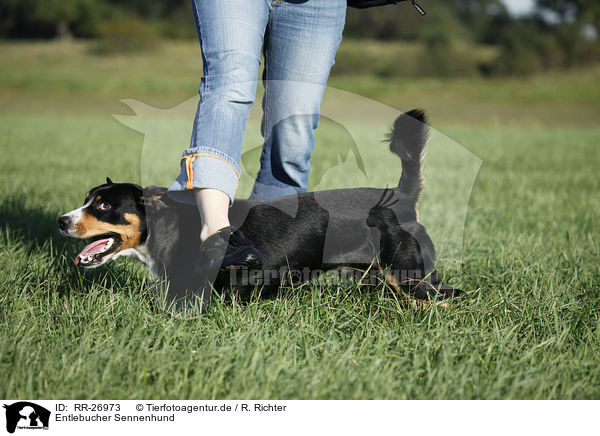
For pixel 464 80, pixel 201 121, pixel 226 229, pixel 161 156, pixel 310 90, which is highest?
pixel 464 80

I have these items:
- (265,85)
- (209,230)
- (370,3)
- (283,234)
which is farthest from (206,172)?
(370,3)

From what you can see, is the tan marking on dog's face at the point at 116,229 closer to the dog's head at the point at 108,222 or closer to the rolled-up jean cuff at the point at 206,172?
the dog's head at the point at 108,222

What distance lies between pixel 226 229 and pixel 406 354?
89cm

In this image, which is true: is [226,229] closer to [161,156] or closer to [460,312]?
[460,312]

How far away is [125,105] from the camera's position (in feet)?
7.63

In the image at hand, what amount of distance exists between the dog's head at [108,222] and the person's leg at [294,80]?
778mm

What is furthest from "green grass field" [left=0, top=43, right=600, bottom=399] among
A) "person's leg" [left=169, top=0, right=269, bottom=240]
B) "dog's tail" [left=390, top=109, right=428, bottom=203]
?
"dog's tail" [left=390, top=109, right=428, bottom=203]

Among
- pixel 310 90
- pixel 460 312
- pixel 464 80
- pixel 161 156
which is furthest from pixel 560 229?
pixel 464 80

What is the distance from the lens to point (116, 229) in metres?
2.38

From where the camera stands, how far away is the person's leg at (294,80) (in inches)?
96.2
